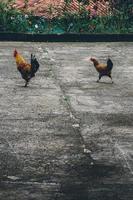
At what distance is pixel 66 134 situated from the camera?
311 inches

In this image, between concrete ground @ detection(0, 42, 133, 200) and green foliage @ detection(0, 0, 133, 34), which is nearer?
concrete ground @ detection(0, 42, 133, 200)

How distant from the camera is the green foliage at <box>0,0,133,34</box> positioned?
693 inches

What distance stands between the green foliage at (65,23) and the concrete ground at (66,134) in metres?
4.29

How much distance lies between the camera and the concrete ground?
6082 mm

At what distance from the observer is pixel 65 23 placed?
17859 millimetres

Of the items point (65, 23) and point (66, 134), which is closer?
point (66, 134)

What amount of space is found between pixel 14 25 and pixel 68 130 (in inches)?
391

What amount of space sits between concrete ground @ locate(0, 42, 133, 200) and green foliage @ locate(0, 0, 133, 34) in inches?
169

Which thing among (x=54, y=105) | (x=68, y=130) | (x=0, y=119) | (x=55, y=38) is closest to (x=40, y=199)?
(x=68, y=130)

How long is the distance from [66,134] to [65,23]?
408 inches

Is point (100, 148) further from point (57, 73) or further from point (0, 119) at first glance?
point (57, 73)

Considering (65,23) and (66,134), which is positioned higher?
(65,23)

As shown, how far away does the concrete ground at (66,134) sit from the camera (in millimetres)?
6082

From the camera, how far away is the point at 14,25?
17531mm
